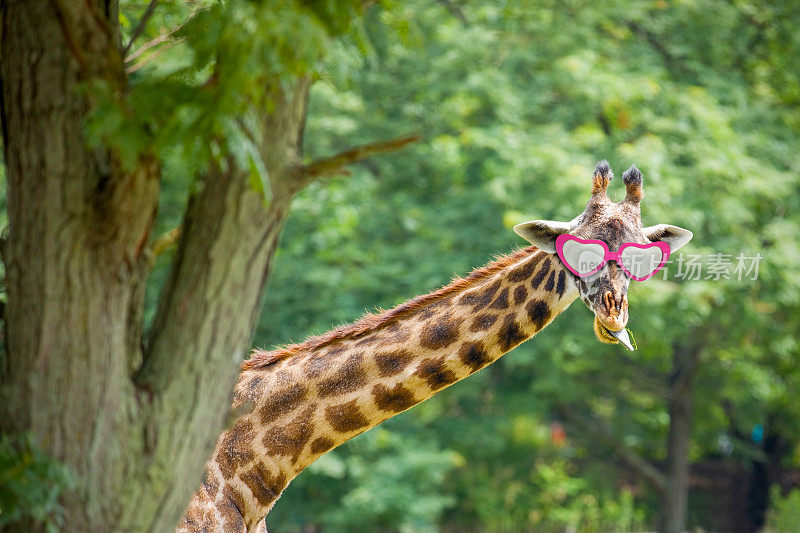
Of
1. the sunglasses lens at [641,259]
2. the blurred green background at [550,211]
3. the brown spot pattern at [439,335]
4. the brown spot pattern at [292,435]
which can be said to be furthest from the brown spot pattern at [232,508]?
the blurred green background at [550,211]

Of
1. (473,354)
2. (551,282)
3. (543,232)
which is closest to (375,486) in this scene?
(473,354)

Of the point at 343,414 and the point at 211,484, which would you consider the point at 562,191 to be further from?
the point at 211,484

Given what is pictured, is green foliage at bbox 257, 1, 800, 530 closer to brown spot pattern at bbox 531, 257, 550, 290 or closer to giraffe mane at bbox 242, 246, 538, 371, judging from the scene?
giraffe mane at bbox 242, 246, 538, 371

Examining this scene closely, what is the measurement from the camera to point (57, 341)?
2.25 m

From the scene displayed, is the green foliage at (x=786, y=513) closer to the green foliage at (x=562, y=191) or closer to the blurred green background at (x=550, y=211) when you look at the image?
the blurred green background at (x=550, y=211)

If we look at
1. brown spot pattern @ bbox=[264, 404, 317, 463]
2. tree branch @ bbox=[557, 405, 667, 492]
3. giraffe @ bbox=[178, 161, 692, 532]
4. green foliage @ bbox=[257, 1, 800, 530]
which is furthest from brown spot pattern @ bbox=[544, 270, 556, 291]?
tree branch @ bbox=[557, 405, 667, 492]

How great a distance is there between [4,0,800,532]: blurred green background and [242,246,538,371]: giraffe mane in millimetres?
5445

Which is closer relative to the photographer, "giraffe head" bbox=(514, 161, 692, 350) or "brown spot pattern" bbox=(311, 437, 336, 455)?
"giraffe head" bbox=(514, 161, 692, 350)

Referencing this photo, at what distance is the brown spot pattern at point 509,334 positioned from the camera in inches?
139

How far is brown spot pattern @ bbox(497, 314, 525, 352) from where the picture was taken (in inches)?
139

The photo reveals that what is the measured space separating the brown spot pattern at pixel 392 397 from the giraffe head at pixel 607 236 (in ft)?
2.59

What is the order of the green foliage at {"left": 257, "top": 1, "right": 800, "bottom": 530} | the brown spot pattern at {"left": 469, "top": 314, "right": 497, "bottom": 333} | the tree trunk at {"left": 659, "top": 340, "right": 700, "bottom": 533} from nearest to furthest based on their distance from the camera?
the brown spot pattern at {"left": 469, "top": 314, "right": 497, "bottom": 333}, the green foliage at {"left": 257, "top": 1, "right": 800, "bottom": 530}, the tree trunk at {"left": 659, "top": 340, "right": 700, "bottom": 533}

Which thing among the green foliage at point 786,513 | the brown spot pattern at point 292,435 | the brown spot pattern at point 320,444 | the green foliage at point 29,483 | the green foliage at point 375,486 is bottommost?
the green foliage at point 786,513

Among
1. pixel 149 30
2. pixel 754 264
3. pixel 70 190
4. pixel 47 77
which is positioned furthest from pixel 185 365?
pixel 754 264
